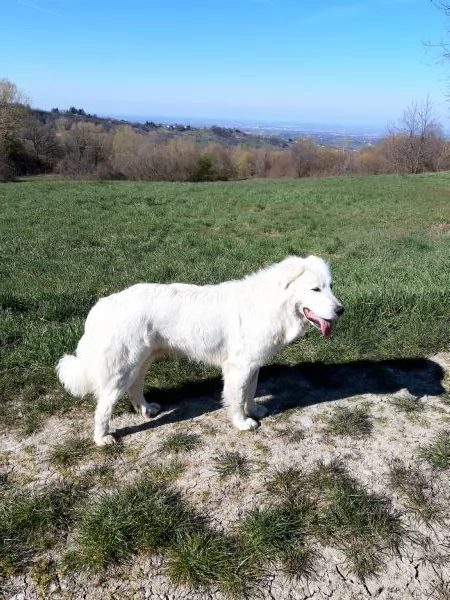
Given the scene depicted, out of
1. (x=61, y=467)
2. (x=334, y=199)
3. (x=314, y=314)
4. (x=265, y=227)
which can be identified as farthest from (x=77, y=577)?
(x=334, y=199)

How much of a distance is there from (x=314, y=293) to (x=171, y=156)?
232ft

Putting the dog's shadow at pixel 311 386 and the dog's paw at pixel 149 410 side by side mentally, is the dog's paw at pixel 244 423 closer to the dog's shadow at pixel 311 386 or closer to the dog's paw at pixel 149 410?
the dog's shadow at pixel 311 386

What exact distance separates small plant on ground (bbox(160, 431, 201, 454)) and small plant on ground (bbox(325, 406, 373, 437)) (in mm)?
1413

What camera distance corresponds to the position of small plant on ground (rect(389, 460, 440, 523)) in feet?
12.2

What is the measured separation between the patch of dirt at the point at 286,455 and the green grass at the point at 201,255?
17.6 inches

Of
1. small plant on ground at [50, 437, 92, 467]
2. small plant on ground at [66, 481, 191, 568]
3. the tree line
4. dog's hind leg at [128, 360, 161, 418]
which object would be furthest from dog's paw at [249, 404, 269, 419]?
the tree line

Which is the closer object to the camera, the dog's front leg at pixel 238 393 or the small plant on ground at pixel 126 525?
the small plant on ground at pixel 126 525

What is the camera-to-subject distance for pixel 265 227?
18703 mm

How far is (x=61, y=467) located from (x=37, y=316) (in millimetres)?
3765

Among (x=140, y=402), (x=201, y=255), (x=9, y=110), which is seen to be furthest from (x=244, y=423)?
(x=9, y=110)

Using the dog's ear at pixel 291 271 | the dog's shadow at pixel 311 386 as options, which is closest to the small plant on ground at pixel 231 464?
the dog's shadow at pixel 311 386

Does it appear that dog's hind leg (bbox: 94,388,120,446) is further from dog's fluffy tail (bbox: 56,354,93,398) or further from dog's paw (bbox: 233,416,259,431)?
dog's paw (bbox: 233,416,259,431)

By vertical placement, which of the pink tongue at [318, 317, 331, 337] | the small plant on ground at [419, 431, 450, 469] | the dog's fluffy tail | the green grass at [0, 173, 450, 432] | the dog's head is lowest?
the green grass at [0, 173, 450, 432]

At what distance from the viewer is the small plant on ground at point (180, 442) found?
175 inches
